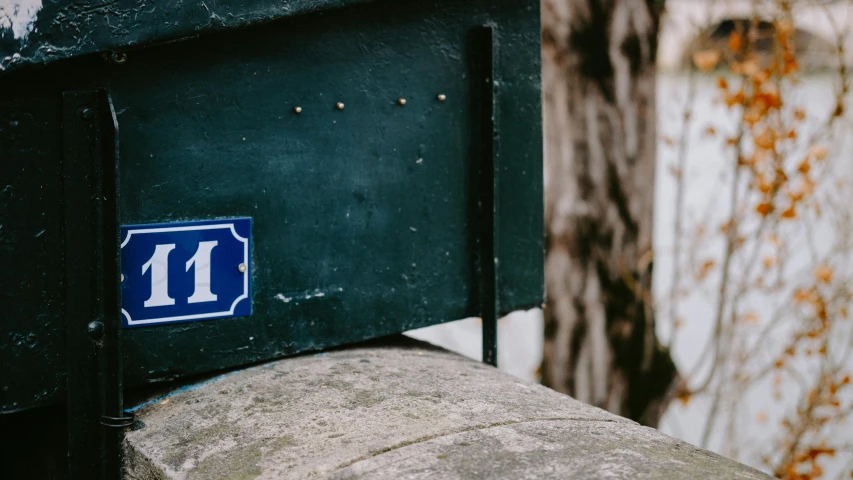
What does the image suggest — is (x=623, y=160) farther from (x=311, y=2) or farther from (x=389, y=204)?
(x=311, y=2)

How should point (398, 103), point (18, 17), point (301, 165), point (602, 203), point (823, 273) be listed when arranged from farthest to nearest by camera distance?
point (823, 273), point (602, 203), point (398, 103), point (301, 165), point (18, 17)

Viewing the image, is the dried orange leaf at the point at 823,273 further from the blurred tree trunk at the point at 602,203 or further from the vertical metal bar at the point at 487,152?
the vertical metal bar at the point at 487,152

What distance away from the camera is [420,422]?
1.64 m

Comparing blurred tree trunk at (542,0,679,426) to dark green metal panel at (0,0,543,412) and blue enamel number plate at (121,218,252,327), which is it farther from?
blue enamel number plate at (121,218,252,327)

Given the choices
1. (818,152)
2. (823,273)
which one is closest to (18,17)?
(818,152)

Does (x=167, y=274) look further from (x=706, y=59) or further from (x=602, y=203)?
(x=706, y=59)

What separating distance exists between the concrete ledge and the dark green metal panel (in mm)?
143

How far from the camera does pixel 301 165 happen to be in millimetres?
1991

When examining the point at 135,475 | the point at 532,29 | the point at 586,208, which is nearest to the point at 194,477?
the point at 135,475

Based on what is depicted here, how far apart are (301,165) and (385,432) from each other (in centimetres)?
70

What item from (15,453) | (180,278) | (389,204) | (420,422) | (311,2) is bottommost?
(15,453)

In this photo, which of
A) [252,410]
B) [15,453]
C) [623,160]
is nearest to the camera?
[252,410]

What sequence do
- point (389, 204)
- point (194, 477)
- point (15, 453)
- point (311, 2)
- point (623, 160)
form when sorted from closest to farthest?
point (194, 477) → point (311, 2) → point (15, 453) → point (389, 204) → point (623, 160)

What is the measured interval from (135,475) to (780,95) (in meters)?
3.56
